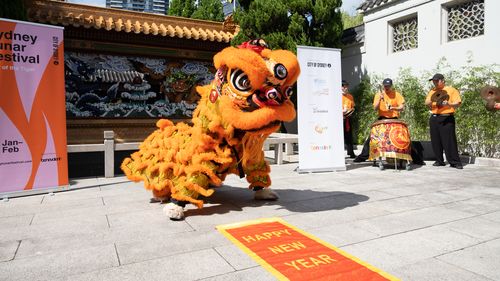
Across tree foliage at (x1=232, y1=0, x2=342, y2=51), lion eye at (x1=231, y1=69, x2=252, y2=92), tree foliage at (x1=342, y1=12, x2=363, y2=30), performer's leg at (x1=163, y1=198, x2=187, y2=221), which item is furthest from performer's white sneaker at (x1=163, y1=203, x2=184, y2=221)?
tree foliage at (x1=342, y1=12, x2=363, y2=30)

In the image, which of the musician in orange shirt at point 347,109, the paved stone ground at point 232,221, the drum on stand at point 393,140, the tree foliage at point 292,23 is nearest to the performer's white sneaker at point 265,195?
the paved stone ground at point 232,221

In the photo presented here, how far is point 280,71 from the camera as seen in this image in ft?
11.2

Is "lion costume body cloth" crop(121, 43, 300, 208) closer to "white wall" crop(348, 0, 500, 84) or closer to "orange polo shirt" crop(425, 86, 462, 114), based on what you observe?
"orange polo shirt" crop(425, 86, 462, 114)

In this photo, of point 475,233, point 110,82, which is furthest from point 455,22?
point 110,82

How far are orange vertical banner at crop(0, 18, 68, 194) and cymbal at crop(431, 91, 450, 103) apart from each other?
253 inches

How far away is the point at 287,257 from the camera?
2686 mm

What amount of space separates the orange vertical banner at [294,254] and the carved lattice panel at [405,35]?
308 inches

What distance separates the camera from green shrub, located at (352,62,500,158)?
7.47 meters

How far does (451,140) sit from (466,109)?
1201 mm

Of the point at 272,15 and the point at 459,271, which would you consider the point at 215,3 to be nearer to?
the point at 272,15

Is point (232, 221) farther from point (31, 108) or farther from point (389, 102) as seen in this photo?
point (389, 102)

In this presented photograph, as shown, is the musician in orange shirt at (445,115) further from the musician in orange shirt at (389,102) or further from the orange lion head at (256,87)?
the orange lion head at (256,87)

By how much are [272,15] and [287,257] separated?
26.4 feet

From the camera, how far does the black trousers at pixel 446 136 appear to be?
700 centimetres
